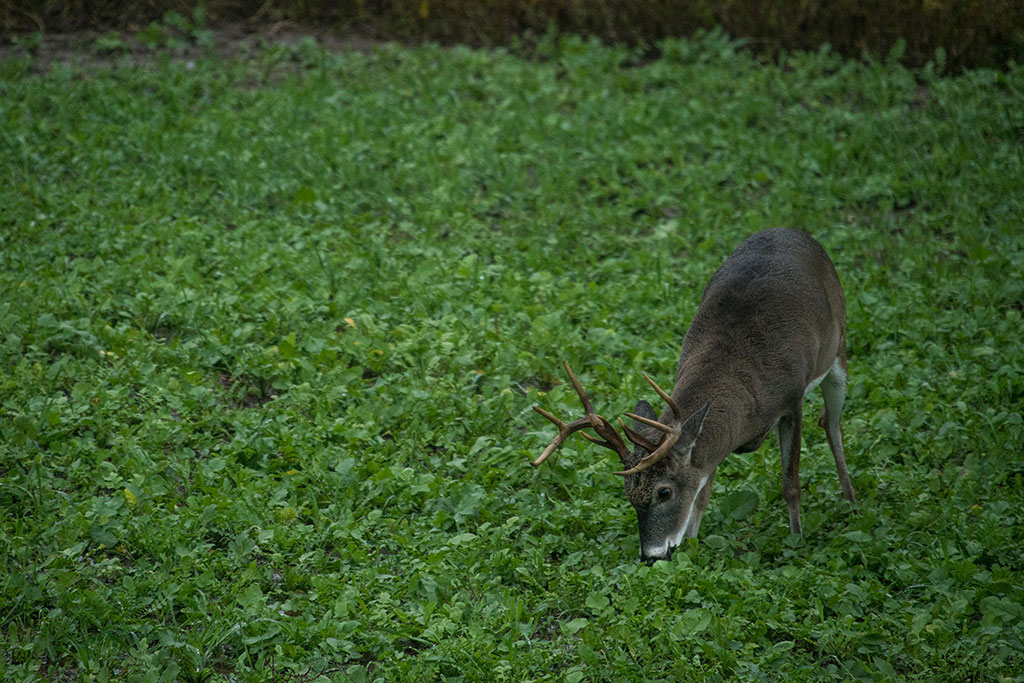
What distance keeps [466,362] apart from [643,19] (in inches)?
264

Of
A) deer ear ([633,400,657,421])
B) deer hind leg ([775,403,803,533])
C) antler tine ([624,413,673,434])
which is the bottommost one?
deer hind leg ([775,403,803,533])

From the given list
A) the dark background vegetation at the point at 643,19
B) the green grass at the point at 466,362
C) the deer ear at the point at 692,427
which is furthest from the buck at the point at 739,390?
the dark background vegetation at the point at 643,19

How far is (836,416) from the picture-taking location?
5.74m

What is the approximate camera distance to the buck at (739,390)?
4.92m

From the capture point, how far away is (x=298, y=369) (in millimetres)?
6375

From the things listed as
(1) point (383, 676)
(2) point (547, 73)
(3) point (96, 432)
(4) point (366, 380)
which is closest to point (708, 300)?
(4) point (366, 380)

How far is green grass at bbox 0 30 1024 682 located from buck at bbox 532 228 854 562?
0.32 metres

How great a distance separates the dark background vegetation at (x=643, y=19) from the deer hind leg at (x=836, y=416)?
6.35 meters

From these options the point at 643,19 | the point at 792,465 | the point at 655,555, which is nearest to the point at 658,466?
the point at 655,555

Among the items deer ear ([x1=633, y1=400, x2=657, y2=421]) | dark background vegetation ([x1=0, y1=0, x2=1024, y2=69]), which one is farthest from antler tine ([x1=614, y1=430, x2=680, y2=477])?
dark background vegetation ([x1=0, y1=0, x2=1024, y2=69])

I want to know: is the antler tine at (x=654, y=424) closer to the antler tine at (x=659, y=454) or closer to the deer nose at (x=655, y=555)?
the antler tine at (x=659, y=454)

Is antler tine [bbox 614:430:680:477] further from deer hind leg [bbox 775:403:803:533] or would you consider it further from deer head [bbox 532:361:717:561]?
deer hind leg [bbox 775:403:803:533]

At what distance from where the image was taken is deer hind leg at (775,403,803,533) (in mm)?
5387

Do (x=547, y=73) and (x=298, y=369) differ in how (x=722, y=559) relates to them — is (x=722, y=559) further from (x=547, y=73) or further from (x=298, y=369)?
(x=547, y=73)
